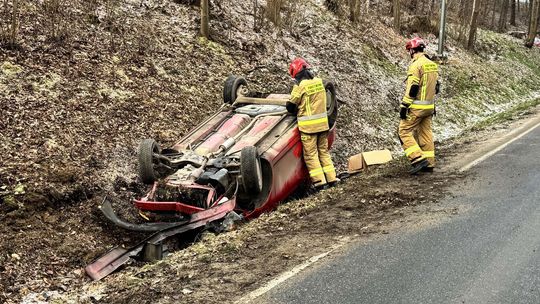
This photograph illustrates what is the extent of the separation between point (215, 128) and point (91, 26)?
13.3 ft

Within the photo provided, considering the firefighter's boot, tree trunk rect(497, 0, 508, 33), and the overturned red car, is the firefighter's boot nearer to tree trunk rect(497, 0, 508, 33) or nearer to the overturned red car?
the overturned red car

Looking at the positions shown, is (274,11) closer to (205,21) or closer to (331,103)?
(205,21)

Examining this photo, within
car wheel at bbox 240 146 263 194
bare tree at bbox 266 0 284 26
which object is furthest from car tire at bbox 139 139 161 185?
bare tree at bbox 266 0 284 26

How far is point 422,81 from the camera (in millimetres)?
7695

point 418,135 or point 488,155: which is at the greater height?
point 418,135

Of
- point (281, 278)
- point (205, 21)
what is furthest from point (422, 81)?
point (205, 21)

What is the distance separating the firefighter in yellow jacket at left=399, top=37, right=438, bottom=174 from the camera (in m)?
7.67

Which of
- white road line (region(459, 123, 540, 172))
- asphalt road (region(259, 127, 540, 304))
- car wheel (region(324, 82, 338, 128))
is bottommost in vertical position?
white road line (region(459, 123, 540, 172))

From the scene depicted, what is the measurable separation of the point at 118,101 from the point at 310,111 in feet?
11.3

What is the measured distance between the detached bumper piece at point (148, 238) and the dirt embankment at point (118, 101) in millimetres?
232

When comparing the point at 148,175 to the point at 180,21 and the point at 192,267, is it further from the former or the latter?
the point at 180,21

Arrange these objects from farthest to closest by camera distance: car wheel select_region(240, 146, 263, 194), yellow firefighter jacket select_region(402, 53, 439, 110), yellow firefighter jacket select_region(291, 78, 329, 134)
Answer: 1. yellow firefighter jacket select_region(402, 53, 439, 110)
2. yellow firefighter jacket select_region(291, 78, 329, 134)
3. car wheel select_region(240, 146, 263, 194)

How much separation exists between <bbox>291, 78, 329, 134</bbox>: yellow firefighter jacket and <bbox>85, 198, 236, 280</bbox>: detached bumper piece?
78.8 inches

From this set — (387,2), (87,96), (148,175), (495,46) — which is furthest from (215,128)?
(495,46)
